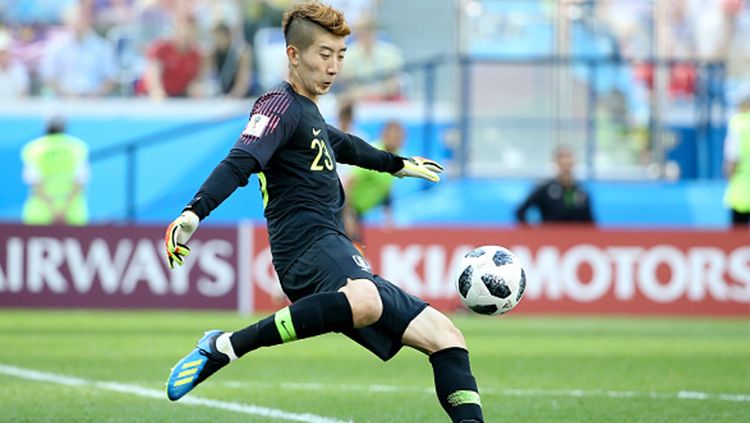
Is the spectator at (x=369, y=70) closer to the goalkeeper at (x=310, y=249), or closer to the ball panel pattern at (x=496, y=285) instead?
the ball panel pattern at (x=496, y=285)

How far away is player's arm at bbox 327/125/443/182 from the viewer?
22.1 feet

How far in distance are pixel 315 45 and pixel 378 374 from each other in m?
4.17

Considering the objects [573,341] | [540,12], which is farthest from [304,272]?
[540,12]

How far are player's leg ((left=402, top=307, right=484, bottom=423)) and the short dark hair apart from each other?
1.31 meters

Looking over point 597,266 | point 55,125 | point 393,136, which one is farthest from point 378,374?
point 55,125

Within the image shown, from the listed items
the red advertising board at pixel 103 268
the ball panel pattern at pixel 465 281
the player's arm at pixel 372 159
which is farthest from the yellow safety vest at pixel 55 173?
the ball panel pattern at pixel 465 281

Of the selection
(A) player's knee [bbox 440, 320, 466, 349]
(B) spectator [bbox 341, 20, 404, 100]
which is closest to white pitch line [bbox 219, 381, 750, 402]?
(A) player's knee [bbox 440, 320, 466, 349]

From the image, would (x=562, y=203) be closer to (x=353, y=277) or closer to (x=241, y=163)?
(x=353, y=277)

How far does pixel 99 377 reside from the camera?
9.34 meters

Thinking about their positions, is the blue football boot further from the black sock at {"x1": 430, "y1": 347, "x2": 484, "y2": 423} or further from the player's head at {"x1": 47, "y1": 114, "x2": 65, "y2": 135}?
the player's head at {"x1": 47, "y1": 114, "x2": 65, "y2": 135}

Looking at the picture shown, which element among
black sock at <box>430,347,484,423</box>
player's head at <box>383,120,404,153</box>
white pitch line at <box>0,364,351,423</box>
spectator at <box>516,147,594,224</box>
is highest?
player's head at <box>383,120,404,153</box>

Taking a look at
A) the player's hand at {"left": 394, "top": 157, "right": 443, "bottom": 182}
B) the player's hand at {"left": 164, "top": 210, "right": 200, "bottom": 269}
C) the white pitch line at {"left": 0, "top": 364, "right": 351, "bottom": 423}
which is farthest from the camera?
the white pitch line at {"left": 0, "top": 364, "right": 351, "bottom": 423}

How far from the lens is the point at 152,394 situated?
841 centimetres

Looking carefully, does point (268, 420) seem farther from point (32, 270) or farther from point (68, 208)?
point (68, 208)
